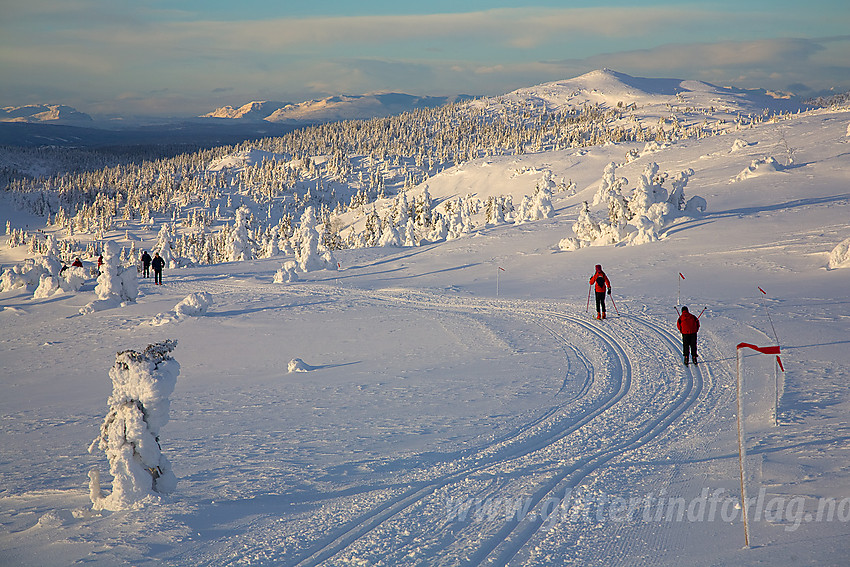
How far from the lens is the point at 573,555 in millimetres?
4930

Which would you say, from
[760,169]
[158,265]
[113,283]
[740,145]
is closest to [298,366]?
[113,283]

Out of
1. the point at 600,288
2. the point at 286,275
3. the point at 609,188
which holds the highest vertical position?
the point at 609,188

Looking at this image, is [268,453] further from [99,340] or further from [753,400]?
[99,340]

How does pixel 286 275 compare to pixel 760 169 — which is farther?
pixel 760 169

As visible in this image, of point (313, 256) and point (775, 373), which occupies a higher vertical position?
point (313, 256)

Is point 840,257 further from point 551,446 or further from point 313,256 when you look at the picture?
point 313,256

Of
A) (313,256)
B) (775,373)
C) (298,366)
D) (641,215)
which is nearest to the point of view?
(775,373)

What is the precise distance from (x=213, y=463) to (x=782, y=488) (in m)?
6.83

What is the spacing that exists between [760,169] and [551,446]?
1377 inches

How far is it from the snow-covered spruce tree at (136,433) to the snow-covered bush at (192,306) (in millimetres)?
13667

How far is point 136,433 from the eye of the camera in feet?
20.5

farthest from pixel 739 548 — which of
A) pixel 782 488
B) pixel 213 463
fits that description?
pixel 213 463

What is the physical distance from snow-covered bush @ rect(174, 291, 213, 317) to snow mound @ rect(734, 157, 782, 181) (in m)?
32.4

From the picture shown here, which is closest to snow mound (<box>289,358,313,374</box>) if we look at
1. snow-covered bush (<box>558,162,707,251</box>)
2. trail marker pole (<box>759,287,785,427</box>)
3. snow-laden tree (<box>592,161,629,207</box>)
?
trail marker pole (<box>759,287,785,427</box>)
